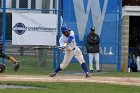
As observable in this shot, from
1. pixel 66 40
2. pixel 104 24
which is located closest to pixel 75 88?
pixel 66 40

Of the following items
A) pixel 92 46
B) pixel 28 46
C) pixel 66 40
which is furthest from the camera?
pixel 28 46

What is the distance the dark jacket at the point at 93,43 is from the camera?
2038cm

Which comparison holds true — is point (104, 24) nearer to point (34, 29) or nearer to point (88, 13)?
point (88, 13)

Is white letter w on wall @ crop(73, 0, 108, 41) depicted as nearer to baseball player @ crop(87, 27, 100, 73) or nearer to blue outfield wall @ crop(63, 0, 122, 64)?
blue outfield wall @ crop(63, 0, 122, 64)

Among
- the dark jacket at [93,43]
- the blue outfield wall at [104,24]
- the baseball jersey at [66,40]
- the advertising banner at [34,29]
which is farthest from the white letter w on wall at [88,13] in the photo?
the baseball jersey at [66,40]

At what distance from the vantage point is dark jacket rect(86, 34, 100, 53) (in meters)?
20.4

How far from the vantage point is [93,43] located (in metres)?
20.4

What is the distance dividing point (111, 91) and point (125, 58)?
9.34 m

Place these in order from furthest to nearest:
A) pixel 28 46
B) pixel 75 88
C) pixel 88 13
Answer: pixel 88 13
pixel 28 46
pixel 75 88

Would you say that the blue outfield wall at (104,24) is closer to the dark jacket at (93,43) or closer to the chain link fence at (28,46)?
the dark jacket at (93,43)

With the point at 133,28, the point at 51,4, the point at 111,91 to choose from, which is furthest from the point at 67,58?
the point at 133,28

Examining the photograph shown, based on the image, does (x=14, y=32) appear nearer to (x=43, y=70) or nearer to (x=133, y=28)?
(x=43, y=70)

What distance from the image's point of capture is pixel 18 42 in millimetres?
20266

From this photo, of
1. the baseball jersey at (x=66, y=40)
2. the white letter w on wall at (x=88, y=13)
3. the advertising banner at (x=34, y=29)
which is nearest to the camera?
the baseball jersey at (x=66, y=40)
